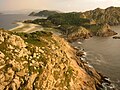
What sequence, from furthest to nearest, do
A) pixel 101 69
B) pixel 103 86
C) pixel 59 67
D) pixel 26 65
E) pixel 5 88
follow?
1. pixel 101 69
2. pixel 103 86
3. pixel 59 67
4. pixel 26 65
5. pixel 5 88

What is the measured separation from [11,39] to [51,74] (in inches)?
474

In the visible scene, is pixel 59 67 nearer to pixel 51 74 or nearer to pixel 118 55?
pixel 51 74

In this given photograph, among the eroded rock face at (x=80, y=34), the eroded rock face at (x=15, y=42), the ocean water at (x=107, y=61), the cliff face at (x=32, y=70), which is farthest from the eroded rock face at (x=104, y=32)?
the eroded rock face at (x=15, y=42)

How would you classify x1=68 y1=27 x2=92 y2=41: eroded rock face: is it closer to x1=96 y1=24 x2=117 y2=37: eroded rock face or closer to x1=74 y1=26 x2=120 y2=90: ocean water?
x1=96 y1=24 x2=117 y2=37: eroded rock face

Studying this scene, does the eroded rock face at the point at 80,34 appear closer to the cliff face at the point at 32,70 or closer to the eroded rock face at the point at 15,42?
the cliff face at the point at 32,70

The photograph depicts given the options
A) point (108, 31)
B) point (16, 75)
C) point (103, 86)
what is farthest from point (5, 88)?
point (108, 31)

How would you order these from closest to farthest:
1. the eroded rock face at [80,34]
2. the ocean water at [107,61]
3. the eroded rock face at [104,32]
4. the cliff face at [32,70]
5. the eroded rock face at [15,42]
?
the cliff face at [32,70] → the eroded rock face at [15,42] → the ocean water at [107,61] → the eroded rock face at [80,34] → the eroded rock face at [104,32]

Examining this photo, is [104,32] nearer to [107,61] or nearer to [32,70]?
[107,61]

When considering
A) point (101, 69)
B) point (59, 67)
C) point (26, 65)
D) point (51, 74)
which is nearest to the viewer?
point (26, 65)

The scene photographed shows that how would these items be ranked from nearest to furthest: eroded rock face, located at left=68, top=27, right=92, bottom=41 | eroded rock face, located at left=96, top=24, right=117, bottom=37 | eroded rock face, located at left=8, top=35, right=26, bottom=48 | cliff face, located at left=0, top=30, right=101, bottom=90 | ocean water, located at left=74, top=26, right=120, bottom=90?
cliff face, located at left=0, top=30, right=101, bottom=90
eroded rock face, located at left=8, top=35, right=26, bottom=48
ocean water, located at left=74, top=26, right=120, bottom=90
eroded rock face, located at left=68, top=27, right=92, bottom=41
eroded rock face, located at left=96, top=24, right=117, bottom=37

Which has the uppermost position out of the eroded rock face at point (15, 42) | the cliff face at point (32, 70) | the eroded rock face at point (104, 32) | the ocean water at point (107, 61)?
the eroded rock face at point (15, 42)

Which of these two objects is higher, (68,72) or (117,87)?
(68,72)

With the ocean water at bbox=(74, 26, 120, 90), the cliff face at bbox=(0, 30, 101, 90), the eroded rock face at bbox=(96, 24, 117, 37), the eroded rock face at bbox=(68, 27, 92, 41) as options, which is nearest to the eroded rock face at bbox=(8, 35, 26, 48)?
the cliff face at bbox=(0, 30, 101, 90)

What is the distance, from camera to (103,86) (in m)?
66.9
